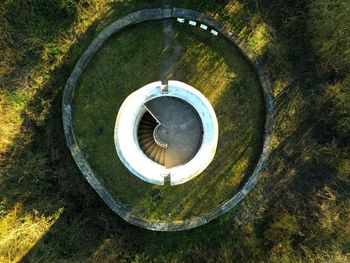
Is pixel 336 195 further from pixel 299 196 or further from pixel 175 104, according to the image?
pixel 175 104

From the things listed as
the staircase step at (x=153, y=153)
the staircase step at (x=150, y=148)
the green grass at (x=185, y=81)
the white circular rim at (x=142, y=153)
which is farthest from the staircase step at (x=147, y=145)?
the green grass at (x=185, y=81)

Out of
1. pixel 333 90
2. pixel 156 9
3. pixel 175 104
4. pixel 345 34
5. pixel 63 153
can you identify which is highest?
pixel 345 34

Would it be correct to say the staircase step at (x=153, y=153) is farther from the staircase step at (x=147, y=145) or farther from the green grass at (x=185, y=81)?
the green grass at (x=185, y=81)

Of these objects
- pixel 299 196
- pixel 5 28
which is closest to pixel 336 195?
pixel 299 196

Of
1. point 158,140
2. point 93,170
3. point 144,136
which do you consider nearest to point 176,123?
point 158,140

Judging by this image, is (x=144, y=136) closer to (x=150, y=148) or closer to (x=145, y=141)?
(x=145, y=141)

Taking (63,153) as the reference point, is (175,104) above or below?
above
